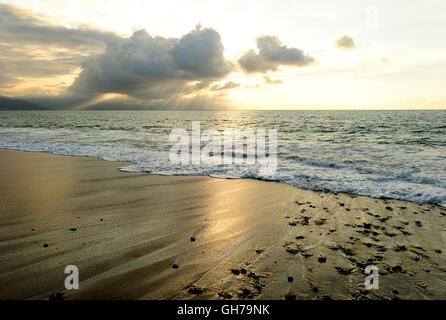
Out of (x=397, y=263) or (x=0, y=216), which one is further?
(x=0, y=216)

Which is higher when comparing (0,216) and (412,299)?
(0,216)

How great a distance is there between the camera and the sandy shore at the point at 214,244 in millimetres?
3402

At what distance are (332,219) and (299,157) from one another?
30.9 feet

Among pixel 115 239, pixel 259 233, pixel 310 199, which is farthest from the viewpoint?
pixel 310 199

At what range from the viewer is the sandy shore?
11.2ft

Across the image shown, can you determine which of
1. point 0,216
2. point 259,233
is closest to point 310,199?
point 259,233

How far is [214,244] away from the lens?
15.1 ft
